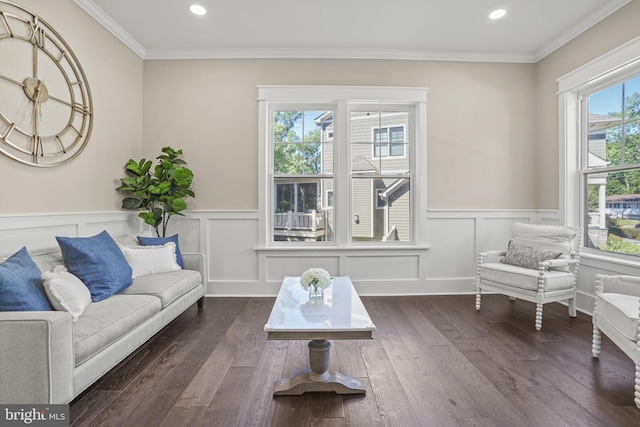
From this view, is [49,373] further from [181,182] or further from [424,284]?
[424,284]

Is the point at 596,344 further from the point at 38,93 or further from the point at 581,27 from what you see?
the point at 38,93

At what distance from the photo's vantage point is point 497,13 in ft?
10.6

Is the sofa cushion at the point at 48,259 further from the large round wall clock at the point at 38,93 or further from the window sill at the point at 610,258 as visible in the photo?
the window sill at the point at 610,258

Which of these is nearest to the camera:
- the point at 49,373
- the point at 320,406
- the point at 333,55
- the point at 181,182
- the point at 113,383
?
the point at 49,373

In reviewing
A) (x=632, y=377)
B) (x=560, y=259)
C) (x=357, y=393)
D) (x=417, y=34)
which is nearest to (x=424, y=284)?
(x=560, y=259)

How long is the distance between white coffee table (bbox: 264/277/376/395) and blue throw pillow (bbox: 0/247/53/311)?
125cm

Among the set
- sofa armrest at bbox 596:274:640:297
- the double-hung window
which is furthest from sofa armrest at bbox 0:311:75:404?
the double-hung window

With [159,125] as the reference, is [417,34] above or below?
above

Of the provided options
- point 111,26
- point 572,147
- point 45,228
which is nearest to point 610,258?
point 572,147

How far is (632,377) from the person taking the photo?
2.14 meters

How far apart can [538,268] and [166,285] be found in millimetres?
3376

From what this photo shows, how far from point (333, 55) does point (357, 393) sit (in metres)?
3.51

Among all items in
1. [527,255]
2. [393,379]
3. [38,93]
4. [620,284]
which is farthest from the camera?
[527,255]

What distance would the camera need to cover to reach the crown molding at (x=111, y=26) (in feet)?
10.00
